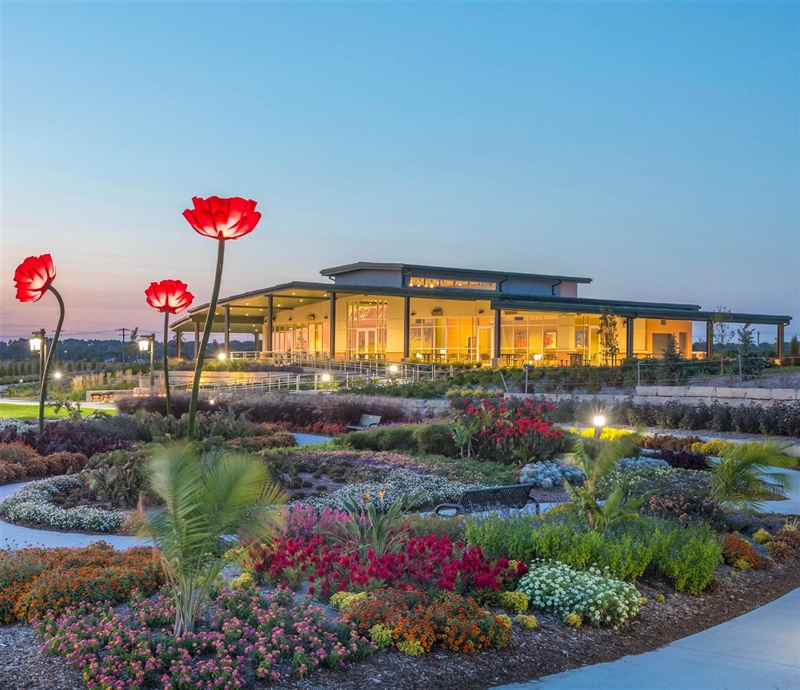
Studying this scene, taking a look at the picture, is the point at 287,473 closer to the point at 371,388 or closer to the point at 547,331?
the point at 371,388

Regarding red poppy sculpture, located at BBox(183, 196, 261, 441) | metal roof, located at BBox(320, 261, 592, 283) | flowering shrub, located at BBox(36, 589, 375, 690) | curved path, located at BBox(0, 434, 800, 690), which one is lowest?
curved path, located at BBox(0, 434, 800, 690)

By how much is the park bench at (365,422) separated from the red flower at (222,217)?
1181 cm

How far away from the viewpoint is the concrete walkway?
5168 mm

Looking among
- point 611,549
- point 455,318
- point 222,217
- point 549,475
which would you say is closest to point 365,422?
point 549,475

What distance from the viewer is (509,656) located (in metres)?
5.51

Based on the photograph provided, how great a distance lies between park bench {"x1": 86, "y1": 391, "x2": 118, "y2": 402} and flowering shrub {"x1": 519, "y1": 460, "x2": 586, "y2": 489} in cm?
2477

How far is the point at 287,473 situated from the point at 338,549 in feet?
16.4

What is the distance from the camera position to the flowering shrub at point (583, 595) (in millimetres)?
6223

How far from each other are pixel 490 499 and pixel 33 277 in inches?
302

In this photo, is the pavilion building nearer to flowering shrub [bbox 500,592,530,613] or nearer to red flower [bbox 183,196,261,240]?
red flower [bbox 183,196,261,240]

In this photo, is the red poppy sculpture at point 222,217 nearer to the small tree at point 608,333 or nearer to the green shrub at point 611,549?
the green shrub at point 611,549

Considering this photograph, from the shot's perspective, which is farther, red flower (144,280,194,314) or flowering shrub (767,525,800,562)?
red flower (144,280,194,314)

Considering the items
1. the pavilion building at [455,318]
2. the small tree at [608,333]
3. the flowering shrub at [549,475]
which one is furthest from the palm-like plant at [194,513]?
the pavilion building at [455,318]

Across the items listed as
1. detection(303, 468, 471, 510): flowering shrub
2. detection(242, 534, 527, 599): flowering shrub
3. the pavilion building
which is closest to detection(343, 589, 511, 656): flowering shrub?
detection(242, 534, 527, 599): flowering shrub
